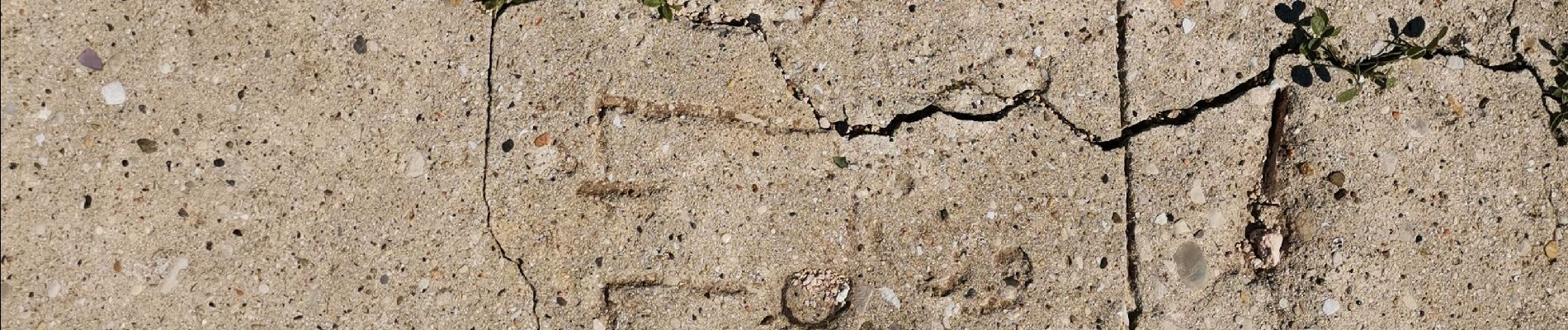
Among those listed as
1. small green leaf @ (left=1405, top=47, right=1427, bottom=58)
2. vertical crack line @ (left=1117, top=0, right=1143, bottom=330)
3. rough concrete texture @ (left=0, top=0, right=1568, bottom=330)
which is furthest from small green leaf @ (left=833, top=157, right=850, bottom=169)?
small green leaf @ (left=1405, top=47, right=1427, bottom=58)

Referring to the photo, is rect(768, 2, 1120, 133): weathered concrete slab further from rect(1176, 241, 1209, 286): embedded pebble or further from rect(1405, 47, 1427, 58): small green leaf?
rect(1405, 47, 1427, 58): small green leaf

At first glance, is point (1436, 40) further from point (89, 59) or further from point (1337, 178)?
point (89, 59)

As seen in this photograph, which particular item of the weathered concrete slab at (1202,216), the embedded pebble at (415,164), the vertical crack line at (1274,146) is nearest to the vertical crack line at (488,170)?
the embedded pebble at (415,164)

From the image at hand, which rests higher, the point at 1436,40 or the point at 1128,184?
the point at 1436,40

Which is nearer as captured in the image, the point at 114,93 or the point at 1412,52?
the point at 114,93

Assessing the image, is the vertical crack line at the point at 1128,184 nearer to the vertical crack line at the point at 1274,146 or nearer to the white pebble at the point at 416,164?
the vertical crack line at the point at 1274,146

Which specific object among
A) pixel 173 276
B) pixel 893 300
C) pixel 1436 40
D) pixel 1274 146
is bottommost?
pixel 893 300

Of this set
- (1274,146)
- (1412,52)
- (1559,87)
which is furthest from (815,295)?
(1559,87)
